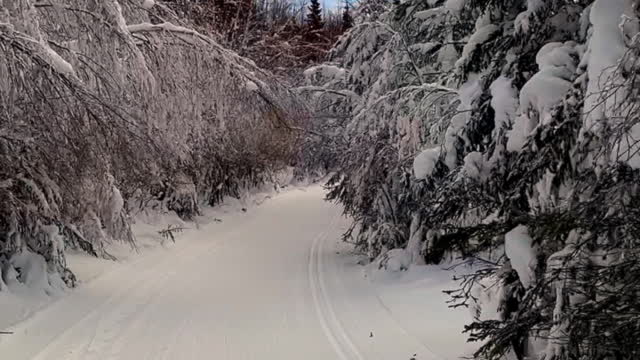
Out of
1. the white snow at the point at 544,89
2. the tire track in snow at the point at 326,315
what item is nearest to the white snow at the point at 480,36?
the white snow at the point at 544,89

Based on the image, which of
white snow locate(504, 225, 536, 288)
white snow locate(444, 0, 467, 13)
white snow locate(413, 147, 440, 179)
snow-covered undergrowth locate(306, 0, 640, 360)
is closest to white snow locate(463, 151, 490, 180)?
snow-covered undergrowth locate(306, 0, 640, 360)

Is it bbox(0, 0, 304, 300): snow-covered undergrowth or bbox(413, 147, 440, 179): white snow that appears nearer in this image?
bbox(0, 0, 304, 300): snow-covered undergrowth

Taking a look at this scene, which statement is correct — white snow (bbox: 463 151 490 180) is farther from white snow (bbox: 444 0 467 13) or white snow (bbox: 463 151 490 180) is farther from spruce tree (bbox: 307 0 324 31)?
spruce tree (bbox: 307 0 324 31)

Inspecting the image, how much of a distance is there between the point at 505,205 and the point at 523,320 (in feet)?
3.07

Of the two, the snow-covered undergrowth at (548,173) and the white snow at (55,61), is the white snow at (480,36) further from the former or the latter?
the white snow at (55,61)

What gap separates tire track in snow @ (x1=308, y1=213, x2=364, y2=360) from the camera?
21.0ft

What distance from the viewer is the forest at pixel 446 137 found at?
3619 mm

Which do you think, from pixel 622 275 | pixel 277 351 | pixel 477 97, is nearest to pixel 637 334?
pixel 622 275

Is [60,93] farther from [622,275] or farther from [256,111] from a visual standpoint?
[622,275]

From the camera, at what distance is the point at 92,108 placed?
207 inches

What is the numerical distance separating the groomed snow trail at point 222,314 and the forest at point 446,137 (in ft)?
2.79

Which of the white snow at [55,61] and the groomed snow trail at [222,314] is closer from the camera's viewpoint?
the white snow at [55,61]

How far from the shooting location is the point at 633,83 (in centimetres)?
311

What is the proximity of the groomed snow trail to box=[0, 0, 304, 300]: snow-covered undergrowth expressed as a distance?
3.58 feet
